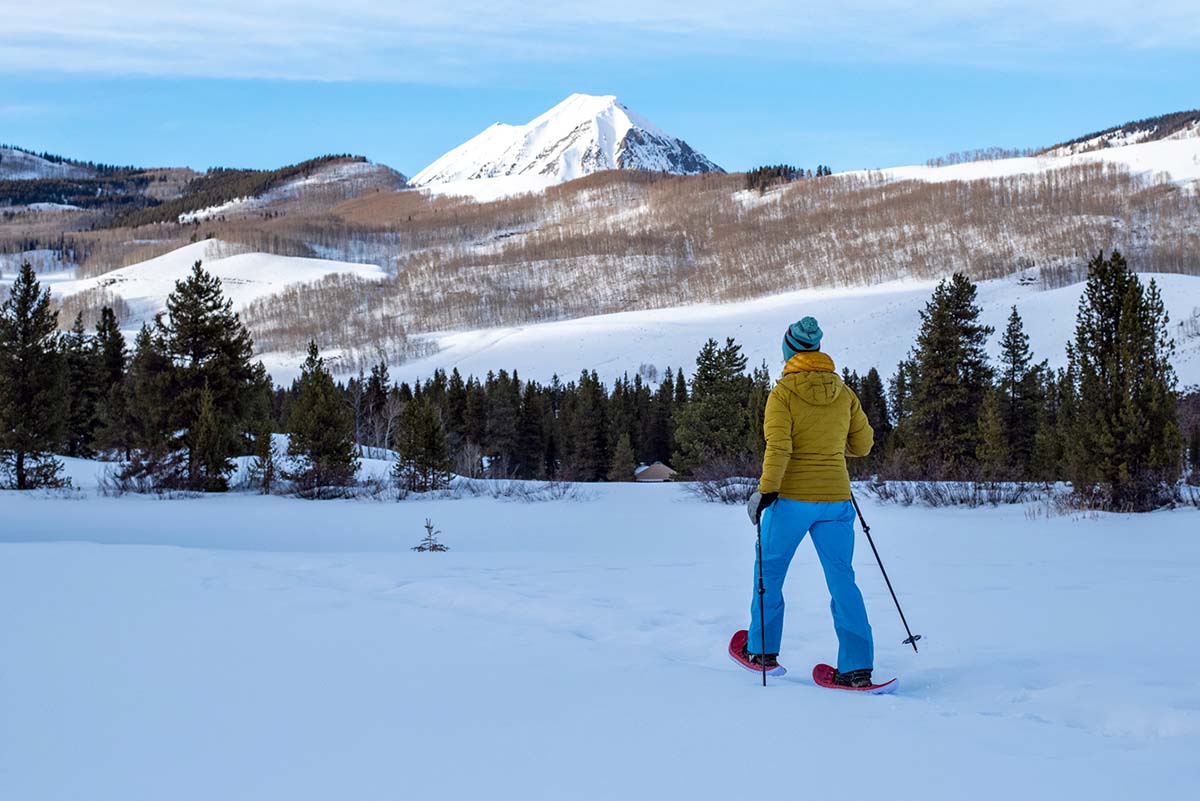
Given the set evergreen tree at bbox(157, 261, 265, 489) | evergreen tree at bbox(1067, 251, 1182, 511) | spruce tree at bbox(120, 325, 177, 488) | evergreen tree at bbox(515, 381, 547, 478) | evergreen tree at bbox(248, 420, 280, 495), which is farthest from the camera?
evergreen tree at bbox(515, 381, 547, 478)

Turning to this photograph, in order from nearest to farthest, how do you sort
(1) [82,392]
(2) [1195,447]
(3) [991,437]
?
1. (3) [991,437]
2. (2) [1195,447]
3. (1) [82,392]

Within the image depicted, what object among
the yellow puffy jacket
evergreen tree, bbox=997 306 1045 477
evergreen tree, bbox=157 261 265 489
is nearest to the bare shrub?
the yellow puffy jacket

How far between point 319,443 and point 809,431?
20095 millimetres

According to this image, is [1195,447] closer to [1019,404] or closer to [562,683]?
[1019,404]

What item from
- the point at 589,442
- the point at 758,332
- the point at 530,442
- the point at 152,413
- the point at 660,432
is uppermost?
the point at 758,332

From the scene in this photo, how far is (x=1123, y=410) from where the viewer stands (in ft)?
45.9

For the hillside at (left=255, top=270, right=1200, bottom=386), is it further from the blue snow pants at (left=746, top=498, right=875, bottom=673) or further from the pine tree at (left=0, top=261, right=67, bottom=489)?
the blue snow pants at (left=746, top=498, right=875, bottom=673)

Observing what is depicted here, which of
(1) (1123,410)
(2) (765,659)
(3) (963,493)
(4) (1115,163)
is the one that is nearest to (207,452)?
(3) (963,493)

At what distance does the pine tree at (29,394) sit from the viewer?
72.9 feet

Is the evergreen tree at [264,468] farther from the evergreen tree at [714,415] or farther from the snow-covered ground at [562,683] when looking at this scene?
the evergreen tree at [714,415]

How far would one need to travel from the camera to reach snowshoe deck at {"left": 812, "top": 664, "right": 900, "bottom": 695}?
433 cm

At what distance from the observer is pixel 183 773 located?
10.1 ft

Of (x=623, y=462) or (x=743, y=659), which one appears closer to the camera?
(x=743, y=659)

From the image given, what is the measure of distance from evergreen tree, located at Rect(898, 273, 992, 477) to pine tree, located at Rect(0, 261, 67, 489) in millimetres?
24113
